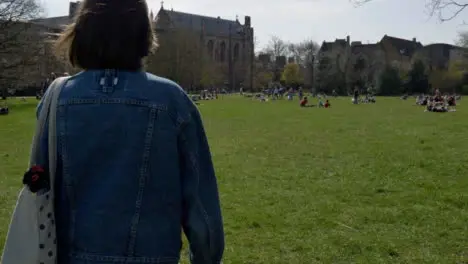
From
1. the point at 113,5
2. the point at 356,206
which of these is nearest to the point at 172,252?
the point at 113,5

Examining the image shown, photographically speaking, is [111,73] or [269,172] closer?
[111,73]

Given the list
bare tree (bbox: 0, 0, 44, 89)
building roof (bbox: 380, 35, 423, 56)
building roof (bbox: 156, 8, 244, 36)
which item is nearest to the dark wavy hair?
bare tree (bbox: 0, 0, 44, 89)

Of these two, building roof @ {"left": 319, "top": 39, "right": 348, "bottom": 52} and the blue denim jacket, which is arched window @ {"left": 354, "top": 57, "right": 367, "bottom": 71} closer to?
building roof @ {"left": 319, "top": 39, "right": 348, "bottom": 52}

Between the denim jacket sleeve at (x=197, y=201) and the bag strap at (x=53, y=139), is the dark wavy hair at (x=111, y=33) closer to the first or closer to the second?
the bag strap at (x=53, y=139)

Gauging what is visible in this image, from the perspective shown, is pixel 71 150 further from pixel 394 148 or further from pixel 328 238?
pixel 394 148

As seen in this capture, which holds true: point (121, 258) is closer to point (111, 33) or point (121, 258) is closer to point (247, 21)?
point (111, 33)

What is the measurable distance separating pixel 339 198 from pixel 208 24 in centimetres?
13230

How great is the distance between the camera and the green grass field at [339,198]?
20.4 feet

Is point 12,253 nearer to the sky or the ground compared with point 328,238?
nearer to the sky

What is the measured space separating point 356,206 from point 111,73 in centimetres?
669

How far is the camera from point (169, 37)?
8688 cm

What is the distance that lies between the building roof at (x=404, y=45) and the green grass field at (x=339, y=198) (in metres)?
109

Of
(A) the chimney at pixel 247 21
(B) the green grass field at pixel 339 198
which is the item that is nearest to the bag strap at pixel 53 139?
(B) the green grass field at pixel 339 198

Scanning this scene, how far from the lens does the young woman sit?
2084 millimetres
